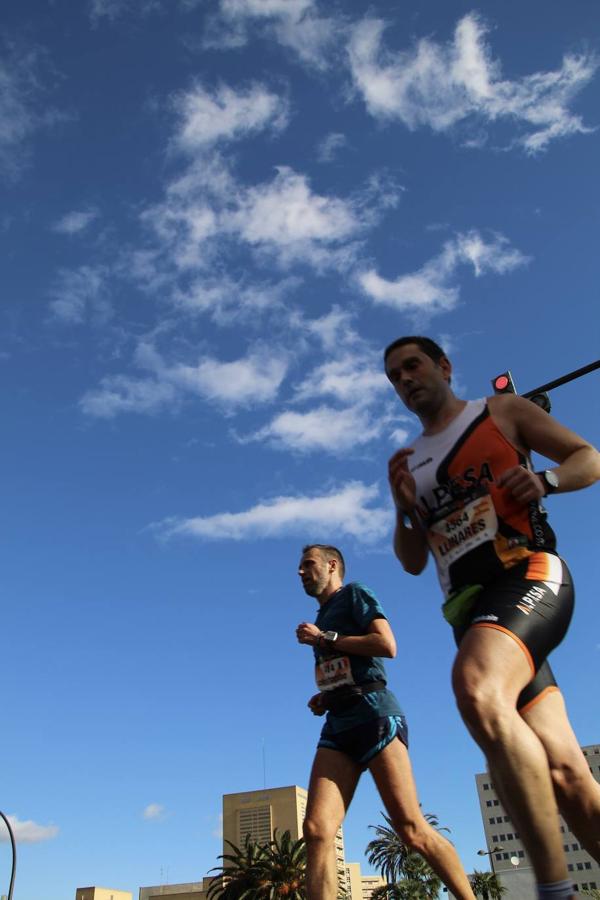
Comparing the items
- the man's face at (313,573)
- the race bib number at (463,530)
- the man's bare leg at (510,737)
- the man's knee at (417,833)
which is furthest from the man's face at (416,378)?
the man's knee at (417,833)

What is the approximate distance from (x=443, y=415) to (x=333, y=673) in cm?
234

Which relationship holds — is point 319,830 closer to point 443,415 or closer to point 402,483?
point 402,483

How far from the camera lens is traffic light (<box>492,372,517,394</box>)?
9250mm

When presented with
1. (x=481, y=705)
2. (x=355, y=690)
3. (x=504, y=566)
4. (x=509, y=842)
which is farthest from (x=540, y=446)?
(x=509, y=842)

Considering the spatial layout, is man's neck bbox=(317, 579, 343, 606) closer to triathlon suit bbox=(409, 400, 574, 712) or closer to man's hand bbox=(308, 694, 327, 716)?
man's hand bbox=(308, 694, 327, 716)

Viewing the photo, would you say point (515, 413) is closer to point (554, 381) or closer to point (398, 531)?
point (398, 531)

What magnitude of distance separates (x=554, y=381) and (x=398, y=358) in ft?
19.3

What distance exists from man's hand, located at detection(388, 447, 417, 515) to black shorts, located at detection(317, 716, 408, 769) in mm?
1912

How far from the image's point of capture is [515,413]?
3.68 m

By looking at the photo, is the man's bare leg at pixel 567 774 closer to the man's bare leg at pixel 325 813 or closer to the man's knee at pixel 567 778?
the man's knee at pixel 567 778

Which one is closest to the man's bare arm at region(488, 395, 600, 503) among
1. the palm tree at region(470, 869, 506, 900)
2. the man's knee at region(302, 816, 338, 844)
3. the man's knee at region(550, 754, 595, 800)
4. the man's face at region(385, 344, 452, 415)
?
the man's face at region(385, 344, 452, 415)

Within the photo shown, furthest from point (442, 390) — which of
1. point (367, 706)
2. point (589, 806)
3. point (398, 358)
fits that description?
point (367, 706)

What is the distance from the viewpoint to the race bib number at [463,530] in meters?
3.36

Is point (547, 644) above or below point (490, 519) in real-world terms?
→ below
